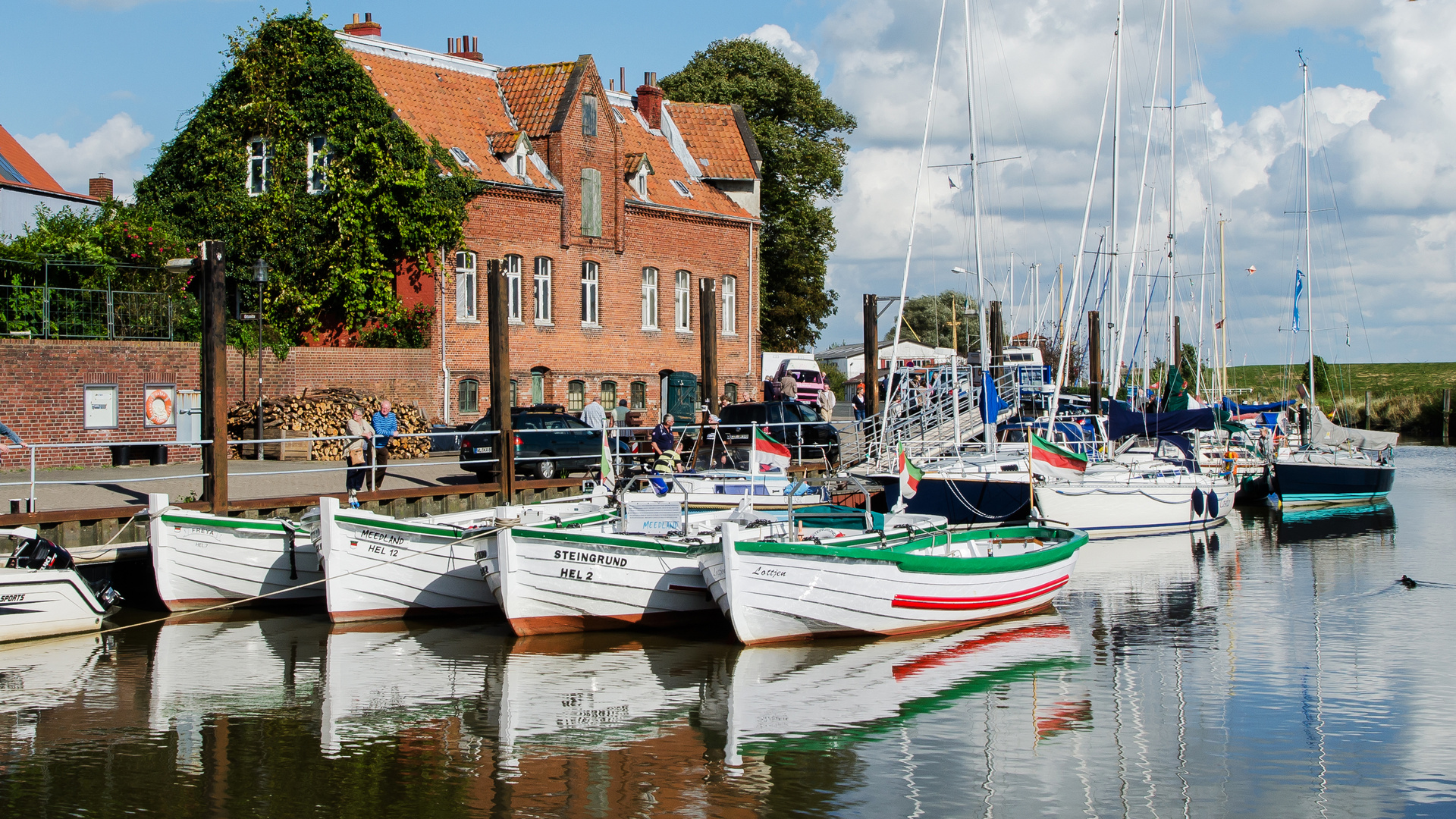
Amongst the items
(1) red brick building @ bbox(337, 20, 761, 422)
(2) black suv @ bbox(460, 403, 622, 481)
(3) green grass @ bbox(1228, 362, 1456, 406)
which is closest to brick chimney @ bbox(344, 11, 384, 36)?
(1) red brick building @ bbox(337, 20, 761, 422)

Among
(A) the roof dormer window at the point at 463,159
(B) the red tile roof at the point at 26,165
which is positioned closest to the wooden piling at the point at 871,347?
(A) the roof dormer window at the point at 463,159

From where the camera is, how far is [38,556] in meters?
16.4

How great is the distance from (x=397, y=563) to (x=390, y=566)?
0.40ft

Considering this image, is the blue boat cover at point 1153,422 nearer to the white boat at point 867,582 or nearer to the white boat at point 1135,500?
the white boat at point 1135,500

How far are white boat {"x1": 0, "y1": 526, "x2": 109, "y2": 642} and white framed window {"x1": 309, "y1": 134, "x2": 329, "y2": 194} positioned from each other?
21.2 metres

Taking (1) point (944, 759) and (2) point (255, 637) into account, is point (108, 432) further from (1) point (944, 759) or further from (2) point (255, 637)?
(1) point (944, 759)

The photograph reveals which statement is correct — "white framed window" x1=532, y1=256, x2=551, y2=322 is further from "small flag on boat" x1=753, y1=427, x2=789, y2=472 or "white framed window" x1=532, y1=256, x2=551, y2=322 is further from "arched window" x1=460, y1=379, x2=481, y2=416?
"small flag on boat" x1=753, y1=427, x2=789, y2=472

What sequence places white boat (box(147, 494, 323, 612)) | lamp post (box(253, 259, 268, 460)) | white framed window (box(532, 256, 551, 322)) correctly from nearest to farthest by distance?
white boat (box(147, 494, 323, 612)), lamp post (box(253, 259, 268, 460)), white framed window (box(532, 256, 551, 322))

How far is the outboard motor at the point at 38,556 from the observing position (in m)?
16.3

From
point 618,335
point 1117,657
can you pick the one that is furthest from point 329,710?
point 618,335

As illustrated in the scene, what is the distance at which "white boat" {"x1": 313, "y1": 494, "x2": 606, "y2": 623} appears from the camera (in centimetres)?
1723

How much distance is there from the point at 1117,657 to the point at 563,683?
661cm

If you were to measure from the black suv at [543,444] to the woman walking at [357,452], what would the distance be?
3797 mm

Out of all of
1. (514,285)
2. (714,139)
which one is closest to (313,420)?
(514,285)
